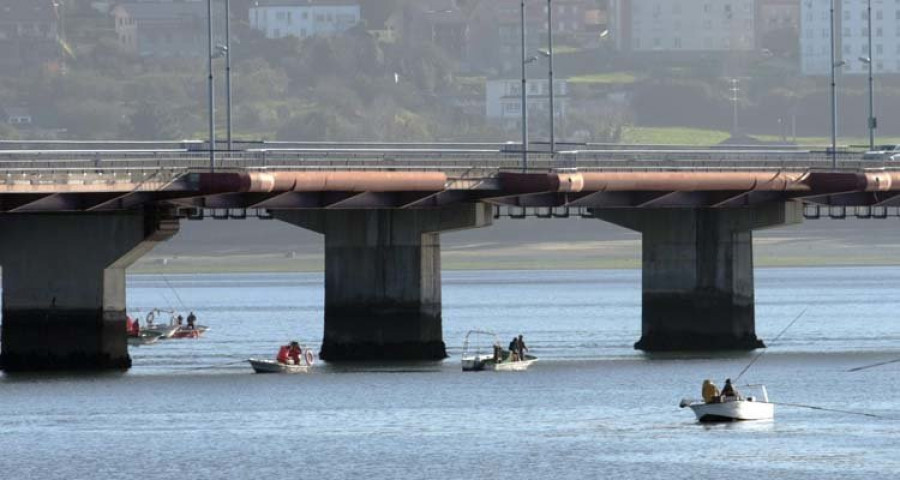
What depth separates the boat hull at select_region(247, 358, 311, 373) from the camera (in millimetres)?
119062

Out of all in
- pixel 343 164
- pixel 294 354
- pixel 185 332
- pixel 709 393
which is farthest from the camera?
pixel 185 332

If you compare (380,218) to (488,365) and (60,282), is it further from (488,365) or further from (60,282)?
(60,282)

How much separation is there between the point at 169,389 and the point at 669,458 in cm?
3146

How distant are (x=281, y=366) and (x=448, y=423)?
23.5m

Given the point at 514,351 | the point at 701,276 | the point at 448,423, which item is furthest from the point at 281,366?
the point at 448,423

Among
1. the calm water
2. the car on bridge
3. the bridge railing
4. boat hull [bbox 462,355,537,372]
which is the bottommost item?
the calm water

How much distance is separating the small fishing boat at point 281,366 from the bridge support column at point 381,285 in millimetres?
2388

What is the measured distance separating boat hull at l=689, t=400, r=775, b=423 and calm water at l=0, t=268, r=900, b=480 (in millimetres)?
1004

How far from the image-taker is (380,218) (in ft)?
402

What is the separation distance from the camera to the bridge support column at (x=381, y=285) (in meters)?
122

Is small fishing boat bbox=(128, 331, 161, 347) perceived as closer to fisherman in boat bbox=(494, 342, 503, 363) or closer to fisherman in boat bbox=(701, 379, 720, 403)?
fisherman in boat bbox=(494, 342, 503, 363)

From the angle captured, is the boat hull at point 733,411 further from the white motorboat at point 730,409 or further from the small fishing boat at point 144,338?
the small fishing boat at point 144,338

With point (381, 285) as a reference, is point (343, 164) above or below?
above

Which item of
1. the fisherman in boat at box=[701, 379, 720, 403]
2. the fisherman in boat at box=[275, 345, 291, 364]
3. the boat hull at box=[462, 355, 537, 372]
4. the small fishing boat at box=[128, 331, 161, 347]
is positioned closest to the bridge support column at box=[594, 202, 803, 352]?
the boat hull at box=[462, 355, 537, 372]
